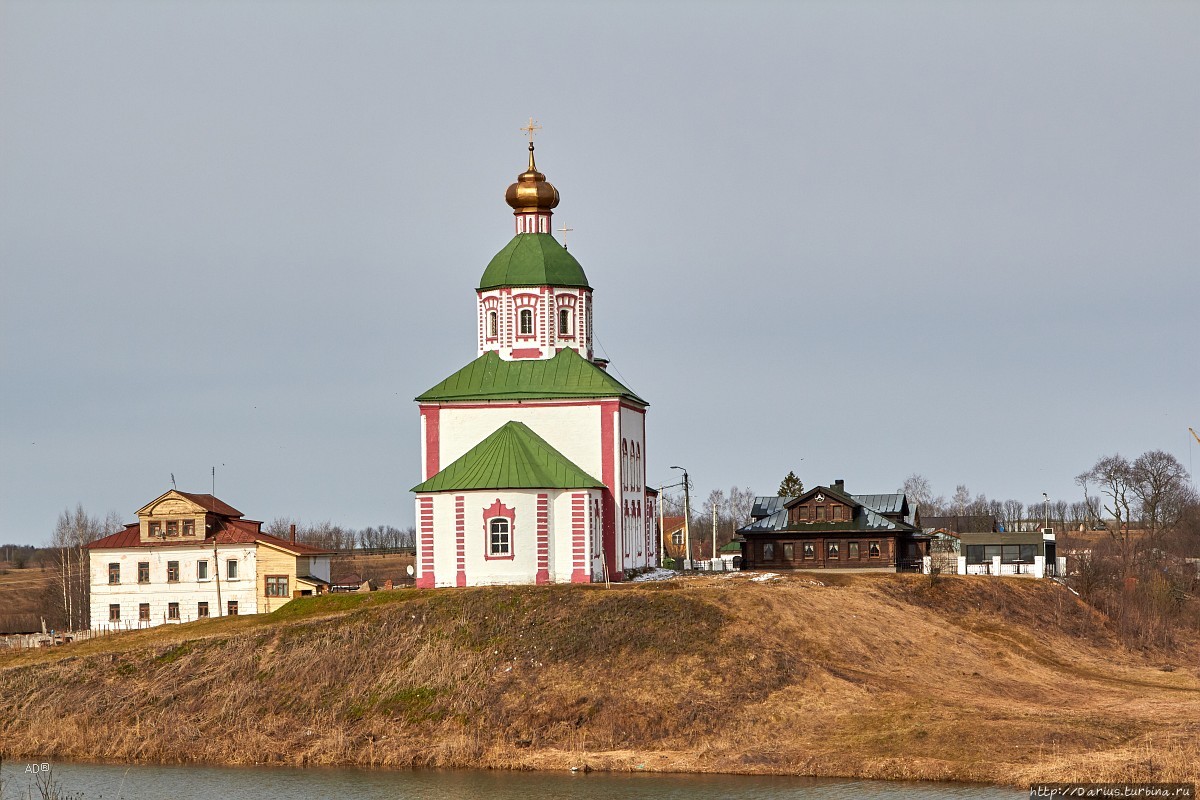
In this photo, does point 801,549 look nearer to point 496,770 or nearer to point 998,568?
point 998,568

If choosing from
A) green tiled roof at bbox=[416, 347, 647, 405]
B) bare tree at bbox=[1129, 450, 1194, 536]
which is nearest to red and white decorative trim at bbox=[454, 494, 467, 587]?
green tiled roof at bbox=[416, 347, 647, 405]

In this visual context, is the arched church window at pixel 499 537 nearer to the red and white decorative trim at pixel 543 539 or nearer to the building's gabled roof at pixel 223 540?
the red and white decorative trim at pixel 543 539

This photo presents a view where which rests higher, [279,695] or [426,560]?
[426,560]

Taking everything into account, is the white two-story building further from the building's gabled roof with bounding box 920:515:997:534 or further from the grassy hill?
the building's gabled roof with bounding box 920:515:997:534

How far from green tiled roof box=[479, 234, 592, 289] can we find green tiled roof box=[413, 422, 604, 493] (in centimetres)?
668

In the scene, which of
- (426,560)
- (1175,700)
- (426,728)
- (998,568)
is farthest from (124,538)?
(1175,700)

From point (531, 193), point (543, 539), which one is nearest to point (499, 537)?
point (543, 539)

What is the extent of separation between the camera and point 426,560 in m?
60.0

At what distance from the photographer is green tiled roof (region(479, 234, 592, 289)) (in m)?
66.4

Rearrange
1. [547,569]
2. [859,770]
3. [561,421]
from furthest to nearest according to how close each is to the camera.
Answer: [561,421]
[547,569]
[859,770]

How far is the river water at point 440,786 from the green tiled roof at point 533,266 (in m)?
25.2

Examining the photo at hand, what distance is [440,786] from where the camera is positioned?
4400 centimetres

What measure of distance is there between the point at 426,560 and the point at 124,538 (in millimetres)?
18788

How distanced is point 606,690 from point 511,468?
43.6 ft
